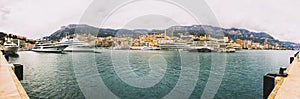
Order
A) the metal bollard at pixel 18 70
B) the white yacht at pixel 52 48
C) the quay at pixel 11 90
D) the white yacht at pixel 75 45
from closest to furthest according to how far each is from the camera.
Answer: the quay at pixel 11 90 → the metal bollard at pixel 18 70 → the white yacht at pixel 52 48 → the white yacht at pixel 75 45

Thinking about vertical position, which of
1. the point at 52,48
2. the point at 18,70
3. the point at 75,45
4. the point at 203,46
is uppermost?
the point at 75,45

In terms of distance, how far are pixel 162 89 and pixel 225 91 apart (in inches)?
129

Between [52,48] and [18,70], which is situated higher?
[52,48]

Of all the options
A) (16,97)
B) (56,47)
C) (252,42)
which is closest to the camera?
(16,97)

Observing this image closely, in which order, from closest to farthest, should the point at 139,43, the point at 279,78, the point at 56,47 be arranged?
1. the point at 279,78
2. the point at 56,47
3. the point at 139,43

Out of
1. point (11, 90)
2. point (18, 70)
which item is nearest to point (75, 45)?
point (18, 70)

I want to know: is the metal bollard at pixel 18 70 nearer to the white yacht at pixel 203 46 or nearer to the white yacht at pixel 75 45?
the white yacht at pixel 75 45

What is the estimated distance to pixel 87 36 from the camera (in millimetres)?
64438

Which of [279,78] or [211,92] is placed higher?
[279,78]

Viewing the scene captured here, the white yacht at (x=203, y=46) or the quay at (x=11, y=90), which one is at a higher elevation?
the white yacht at (x=203, y=46)

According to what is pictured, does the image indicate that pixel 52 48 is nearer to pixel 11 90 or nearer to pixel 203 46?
pixel 203 46

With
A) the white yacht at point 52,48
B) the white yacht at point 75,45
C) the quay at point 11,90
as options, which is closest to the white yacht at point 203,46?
the white yacht at point 75,45

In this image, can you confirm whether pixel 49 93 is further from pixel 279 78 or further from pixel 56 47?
pixel 56 47

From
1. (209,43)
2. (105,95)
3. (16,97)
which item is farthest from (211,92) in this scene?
(209,43)
